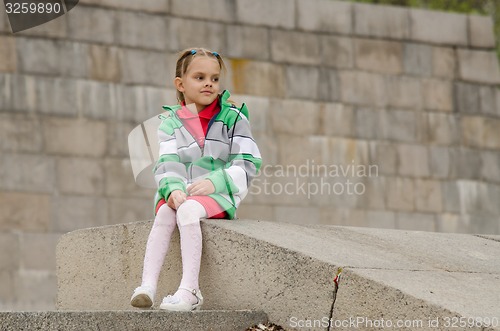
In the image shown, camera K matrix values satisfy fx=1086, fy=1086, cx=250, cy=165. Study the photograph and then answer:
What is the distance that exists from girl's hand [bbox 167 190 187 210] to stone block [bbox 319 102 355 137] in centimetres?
625

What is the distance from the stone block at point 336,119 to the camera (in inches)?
473

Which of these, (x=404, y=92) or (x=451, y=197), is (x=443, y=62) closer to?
(x=404, y=92)

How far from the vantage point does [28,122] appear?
10.6 metres

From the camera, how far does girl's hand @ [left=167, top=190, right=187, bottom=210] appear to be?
582 cm

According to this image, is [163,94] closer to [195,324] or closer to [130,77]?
[130,77]

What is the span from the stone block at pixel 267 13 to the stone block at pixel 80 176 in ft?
7.79

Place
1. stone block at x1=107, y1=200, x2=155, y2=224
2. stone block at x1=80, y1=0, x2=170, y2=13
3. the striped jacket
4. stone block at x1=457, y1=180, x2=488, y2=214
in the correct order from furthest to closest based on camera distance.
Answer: stone block at x1=457, y1=180, x2=488, y2=214
stone block at x1=80, y1=0, x2=170, y2=13
stone block at x1=107, y1=200, x2=155, y2=224
the striped jacket

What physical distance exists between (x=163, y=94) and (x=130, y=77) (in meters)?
0.39

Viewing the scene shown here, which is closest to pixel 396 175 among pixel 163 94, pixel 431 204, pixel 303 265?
pixel 431 204

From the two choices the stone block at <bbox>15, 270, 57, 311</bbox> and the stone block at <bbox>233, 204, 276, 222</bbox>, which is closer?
the stone block at <bbox>15, 270, 57, 311</bbox>

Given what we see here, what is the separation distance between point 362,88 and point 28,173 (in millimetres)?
3991

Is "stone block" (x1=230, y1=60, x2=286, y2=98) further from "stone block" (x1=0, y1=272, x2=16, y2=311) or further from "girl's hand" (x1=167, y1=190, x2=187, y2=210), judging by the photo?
"girl's hand" (x1=167, y1=190, x2=187, y2=210)

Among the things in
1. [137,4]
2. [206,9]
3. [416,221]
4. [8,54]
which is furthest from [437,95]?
[8,54]

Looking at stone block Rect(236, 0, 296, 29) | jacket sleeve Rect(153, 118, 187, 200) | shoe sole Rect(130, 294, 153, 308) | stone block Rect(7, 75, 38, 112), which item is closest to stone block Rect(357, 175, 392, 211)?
stone block Rect(236, 0, 296, 29)
